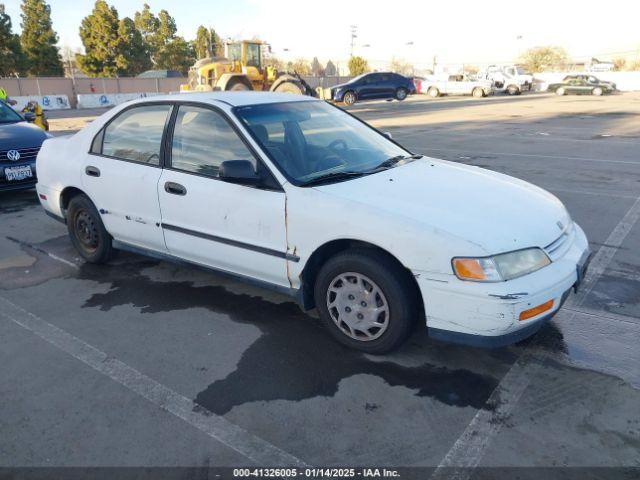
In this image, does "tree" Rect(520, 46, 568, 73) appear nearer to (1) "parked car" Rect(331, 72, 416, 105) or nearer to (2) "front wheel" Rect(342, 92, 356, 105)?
(1) "parked car" Rect(331, 72, 416, 105)

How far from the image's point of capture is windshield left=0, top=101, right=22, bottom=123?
810 centimetres

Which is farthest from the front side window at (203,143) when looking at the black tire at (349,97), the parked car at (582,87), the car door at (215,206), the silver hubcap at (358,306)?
the parked car at (582,87)

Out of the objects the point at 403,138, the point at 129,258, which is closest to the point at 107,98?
the point at 403,138

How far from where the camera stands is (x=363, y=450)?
2.44m

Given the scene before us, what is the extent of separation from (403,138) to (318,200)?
1118cm

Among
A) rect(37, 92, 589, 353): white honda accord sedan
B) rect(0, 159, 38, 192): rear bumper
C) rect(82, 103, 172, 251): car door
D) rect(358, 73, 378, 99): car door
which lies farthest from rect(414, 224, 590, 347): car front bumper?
rect(358, 73, 378, 99): car door

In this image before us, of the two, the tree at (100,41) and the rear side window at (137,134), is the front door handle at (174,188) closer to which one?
the rear side window at (137,134)

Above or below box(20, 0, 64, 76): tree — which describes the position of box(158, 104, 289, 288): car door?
below

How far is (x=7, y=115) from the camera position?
27.0ft

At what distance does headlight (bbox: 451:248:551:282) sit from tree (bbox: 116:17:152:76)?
5100 cm

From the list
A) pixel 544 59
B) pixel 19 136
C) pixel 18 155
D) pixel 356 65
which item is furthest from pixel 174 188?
pixel 544 59

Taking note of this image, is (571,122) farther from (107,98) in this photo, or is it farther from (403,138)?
(107,98)

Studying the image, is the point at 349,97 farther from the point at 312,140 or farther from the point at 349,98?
the point at 312,140

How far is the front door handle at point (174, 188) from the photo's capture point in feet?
12.4
